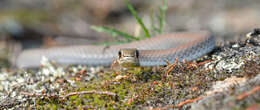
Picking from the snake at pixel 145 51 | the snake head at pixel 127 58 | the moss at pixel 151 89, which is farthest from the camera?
the snake at pixel 145 51

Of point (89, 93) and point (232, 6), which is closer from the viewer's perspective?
point (89, 93)

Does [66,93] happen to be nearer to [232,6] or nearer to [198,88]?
[198,88]

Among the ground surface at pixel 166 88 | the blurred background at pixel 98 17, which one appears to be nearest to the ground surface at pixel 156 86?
the ground surface at pixel 166 88

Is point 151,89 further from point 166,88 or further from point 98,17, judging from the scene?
point 98,17

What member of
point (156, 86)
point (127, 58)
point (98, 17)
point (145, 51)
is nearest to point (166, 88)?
point (156, 86)

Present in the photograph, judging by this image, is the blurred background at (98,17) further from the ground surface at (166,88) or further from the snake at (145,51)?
the ground surface at (166,88)

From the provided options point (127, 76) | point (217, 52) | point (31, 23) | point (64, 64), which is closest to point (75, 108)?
point (127, 76)
